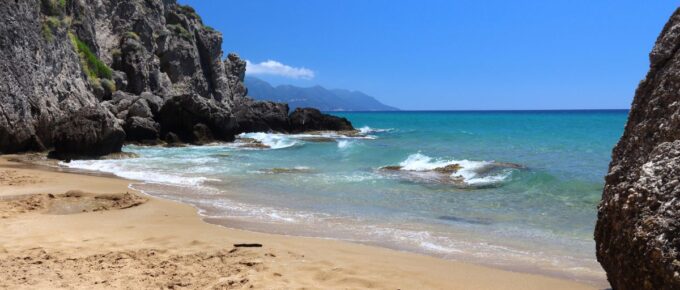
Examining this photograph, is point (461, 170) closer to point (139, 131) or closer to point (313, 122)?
point (139, 131)

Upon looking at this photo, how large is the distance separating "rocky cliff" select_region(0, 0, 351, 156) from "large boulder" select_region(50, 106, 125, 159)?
0.04 meters

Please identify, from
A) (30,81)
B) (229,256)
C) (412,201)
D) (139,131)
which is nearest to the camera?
(229,256)

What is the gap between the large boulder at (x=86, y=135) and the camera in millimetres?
20891

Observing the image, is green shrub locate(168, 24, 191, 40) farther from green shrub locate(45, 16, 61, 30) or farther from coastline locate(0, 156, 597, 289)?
coastline locate(0, 156, 597, 289)

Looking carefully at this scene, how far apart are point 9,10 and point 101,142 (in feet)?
20.7

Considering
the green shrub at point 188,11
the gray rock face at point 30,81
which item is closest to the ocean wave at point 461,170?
the gray rock face at point 30,81

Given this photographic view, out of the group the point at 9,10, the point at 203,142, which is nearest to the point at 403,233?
the point at 9,10

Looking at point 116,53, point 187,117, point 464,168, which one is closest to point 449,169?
point 464,168

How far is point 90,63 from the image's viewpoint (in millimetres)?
36781

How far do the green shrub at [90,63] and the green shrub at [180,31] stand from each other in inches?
867

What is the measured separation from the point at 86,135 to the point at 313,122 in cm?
3423

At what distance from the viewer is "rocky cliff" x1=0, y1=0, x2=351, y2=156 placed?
69.5 feet

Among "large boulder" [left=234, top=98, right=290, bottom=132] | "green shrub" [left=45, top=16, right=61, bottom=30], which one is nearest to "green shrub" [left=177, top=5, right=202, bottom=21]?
"large boulder" [left=234, top=98, right=290, bottom=132]

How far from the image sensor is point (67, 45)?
28.7m
